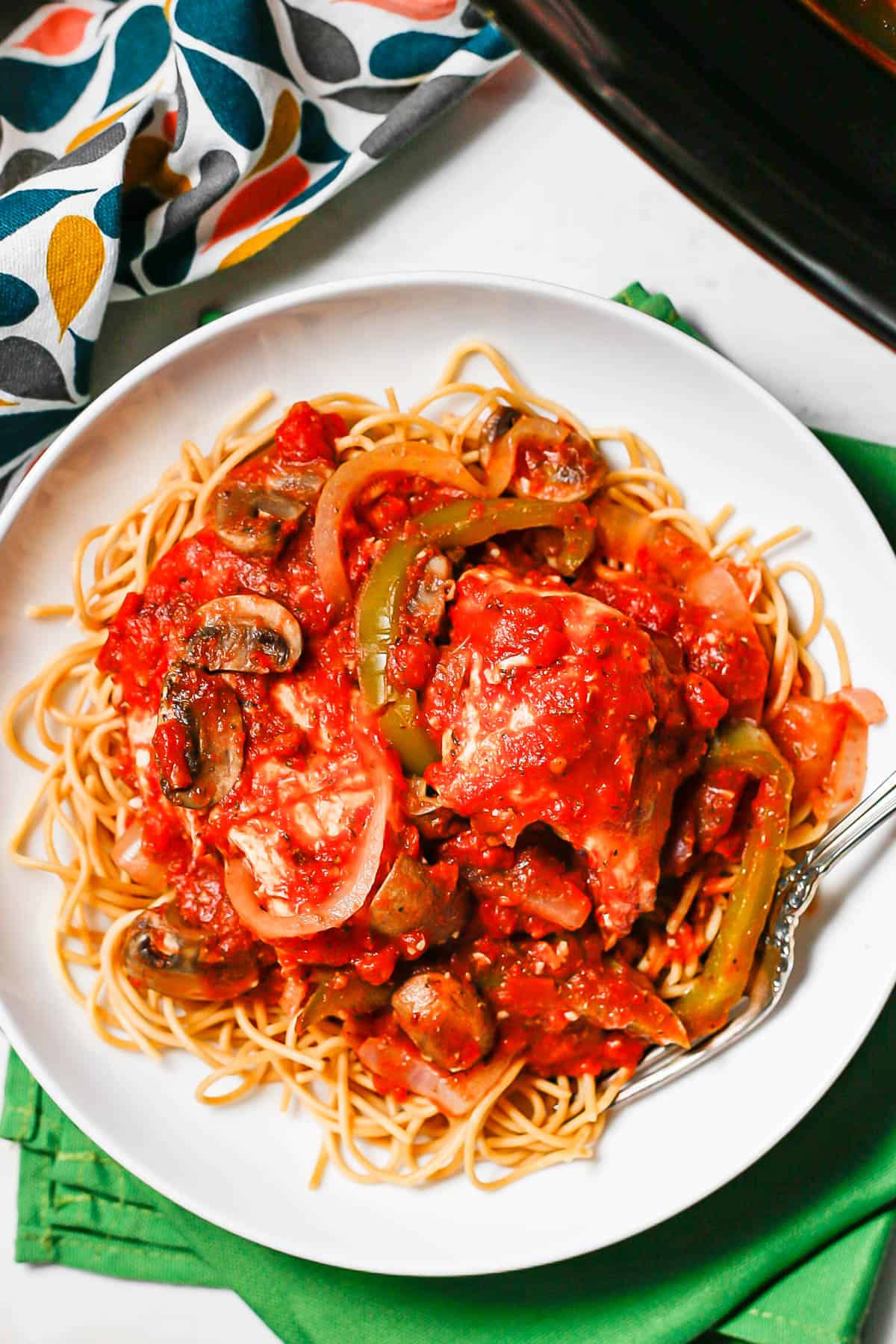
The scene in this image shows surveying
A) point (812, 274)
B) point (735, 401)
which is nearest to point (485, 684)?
point (735, 401)

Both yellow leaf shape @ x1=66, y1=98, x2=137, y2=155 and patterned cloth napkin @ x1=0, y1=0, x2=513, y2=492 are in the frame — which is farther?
yellow leaf shape @ x1=66, y1=98, x2=137, y2=155

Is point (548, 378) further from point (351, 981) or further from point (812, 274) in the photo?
point (812, 274)

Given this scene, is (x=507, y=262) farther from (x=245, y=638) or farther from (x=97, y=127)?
(x=245, y=638)

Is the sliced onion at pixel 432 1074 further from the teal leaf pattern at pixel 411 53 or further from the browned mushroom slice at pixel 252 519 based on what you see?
the teal leaf pattern at pixel 411 53

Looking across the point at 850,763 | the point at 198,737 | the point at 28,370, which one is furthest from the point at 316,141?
the point at 850,763

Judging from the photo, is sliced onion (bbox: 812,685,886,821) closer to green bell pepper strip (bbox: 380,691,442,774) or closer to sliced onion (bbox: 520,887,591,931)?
sliced onion (bbox: 520,887,591,931)

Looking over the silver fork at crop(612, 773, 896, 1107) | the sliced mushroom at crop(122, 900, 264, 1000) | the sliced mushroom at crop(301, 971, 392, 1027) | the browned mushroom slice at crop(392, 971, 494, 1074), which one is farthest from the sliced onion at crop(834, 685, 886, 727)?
the sliced mushroom at crop(122, 900, 264, 1000)

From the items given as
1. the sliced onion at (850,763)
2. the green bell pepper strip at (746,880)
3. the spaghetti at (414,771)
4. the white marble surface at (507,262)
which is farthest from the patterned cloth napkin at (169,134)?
the sliced onion at (850,763)
